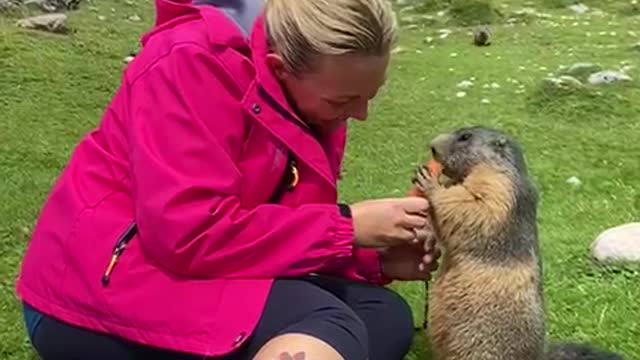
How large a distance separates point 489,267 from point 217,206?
0.76m

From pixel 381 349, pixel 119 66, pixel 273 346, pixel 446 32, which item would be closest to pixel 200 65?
pixel 273 346

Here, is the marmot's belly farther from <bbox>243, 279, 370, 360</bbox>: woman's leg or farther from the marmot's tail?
<bbox>243, 279, 370, 360</bbox>: woman's leg

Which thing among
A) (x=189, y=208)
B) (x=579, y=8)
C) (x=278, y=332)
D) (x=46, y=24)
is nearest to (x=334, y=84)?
(x=189, y=208)

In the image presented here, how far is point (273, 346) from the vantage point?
6.72 ft

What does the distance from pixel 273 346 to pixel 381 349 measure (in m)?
0.52

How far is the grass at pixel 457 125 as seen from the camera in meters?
3.21

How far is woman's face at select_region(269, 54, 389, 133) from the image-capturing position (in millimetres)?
2096

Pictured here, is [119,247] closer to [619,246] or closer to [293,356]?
[293,356]

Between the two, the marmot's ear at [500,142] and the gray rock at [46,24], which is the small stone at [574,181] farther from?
the gray rock at [46,24]

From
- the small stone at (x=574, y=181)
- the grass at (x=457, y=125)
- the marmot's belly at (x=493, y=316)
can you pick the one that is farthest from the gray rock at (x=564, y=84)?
the marmot's belly at (x=493, y=316)

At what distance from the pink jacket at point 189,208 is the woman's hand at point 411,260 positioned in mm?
305

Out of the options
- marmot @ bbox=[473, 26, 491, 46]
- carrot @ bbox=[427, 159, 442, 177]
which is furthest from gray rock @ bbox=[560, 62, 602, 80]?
carrot @ bbox=[427, 159, 442, 177]

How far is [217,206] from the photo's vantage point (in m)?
2.07

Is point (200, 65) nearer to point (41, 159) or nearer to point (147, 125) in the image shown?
point (147, 125)
